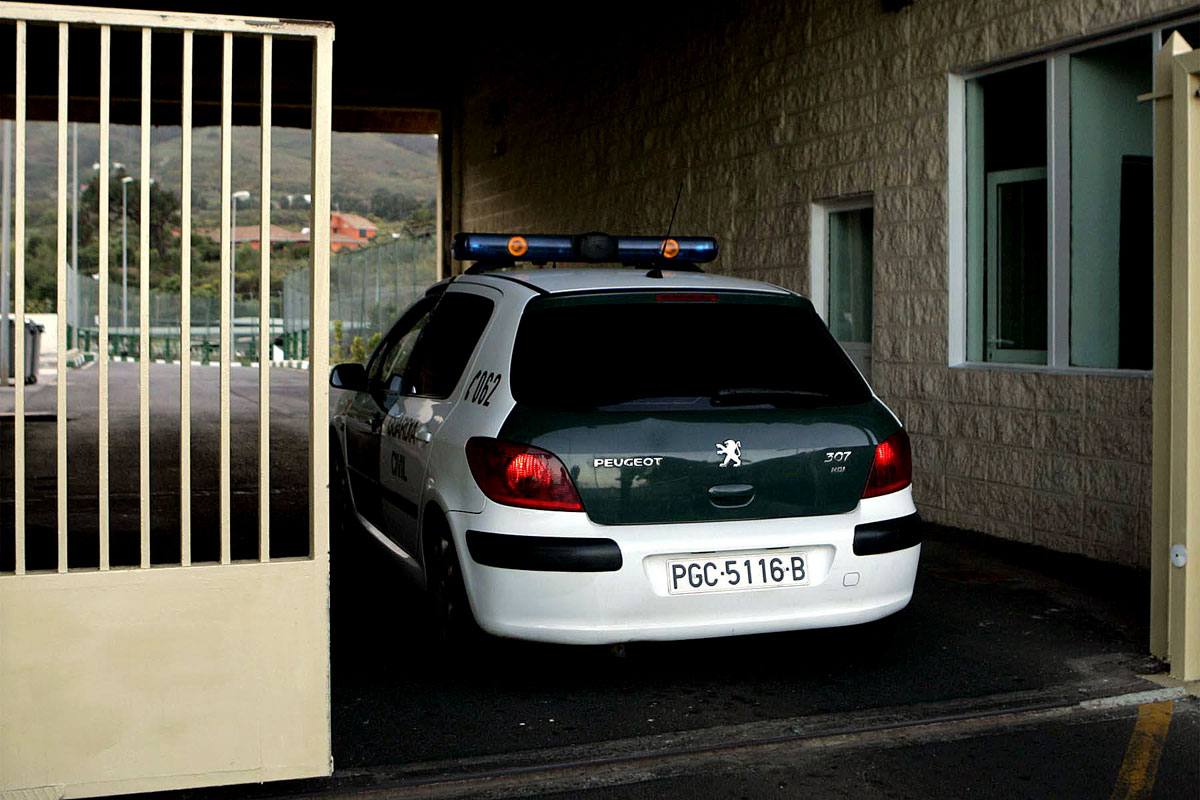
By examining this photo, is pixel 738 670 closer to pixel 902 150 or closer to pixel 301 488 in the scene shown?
pixel 902 150

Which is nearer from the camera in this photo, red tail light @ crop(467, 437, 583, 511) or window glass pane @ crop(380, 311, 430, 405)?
red tail light @ crop(467, 437, 583, 511)

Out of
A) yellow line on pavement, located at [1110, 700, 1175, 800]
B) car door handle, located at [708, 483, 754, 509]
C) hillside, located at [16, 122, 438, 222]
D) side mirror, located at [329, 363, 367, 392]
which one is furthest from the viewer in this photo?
hillside, located at [16, 122, 438, 222]

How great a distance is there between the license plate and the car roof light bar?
1.91 m

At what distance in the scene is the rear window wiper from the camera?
514cm

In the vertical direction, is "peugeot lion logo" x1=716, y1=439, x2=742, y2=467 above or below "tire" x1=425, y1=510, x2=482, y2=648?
above

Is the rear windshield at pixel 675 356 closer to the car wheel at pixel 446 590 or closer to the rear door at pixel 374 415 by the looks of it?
the car wheel at pixel 446 590

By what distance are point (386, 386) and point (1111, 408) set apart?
3969 millimetres

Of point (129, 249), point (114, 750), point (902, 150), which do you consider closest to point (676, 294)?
point (114, 750)

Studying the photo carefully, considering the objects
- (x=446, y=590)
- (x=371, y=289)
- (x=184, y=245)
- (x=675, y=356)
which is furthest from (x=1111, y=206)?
(x=371, y=289)

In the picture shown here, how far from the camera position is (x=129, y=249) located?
94.8m

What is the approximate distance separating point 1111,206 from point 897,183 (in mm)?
1816

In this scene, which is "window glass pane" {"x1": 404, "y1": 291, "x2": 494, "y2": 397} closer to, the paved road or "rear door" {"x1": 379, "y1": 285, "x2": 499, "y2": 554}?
"rear door" {"x1": 379, "y1": 285, "x2": 499, "y2": 554}

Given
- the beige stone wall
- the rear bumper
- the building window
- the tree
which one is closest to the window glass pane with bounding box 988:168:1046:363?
the beige stone wall

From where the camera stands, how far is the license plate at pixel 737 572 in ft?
16.0
